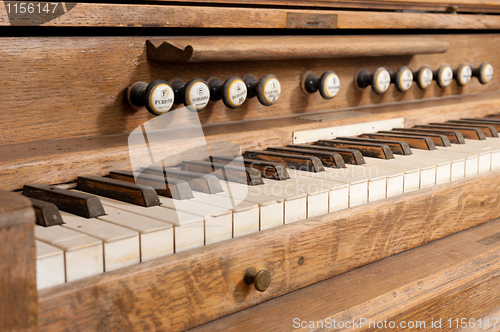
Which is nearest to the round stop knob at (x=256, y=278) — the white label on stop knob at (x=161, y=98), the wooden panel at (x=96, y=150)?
the wooden panel at (x=96, y=150)

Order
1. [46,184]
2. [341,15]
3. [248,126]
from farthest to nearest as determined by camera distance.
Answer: [341,15]
[248,126]
[46,184]

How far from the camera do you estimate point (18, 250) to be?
0.67 meters

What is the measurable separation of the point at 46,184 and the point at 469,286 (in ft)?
3.44

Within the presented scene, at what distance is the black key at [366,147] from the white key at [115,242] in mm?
852

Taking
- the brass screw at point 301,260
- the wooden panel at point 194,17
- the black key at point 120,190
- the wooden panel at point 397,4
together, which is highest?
the wooden panel at point 397,4

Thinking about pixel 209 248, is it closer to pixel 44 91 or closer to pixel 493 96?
pixel 44 91

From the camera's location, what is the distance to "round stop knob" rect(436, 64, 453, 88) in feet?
7.15

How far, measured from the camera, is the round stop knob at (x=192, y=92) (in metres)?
1.40

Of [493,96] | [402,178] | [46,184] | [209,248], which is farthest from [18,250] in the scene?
[493,96]

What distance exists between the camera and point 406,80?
202 cm

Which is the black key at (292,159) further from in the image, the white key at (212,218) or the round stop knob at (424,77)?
the round stop knob at (424,77)

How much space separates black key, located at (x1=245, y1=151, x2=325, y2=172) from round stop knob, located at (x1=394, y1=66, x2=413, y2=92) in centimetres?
83

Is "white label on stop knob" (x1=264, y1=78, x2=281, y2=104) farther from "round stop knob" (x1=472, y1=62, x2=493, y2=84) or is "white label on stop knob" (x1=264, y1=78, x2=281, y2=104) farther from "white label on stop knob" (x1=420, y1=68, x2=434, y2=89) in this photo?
"round stop knob" (x1=472, y1=62, x2=493, y2=84)

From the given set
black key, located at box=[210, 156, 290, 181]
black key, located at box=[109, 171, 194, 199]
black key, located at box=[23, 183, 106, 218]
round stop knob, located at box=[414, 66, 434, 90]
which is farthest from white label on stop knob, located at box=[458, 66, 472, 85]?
black key, located at box=[23, 183, 106, 218]
